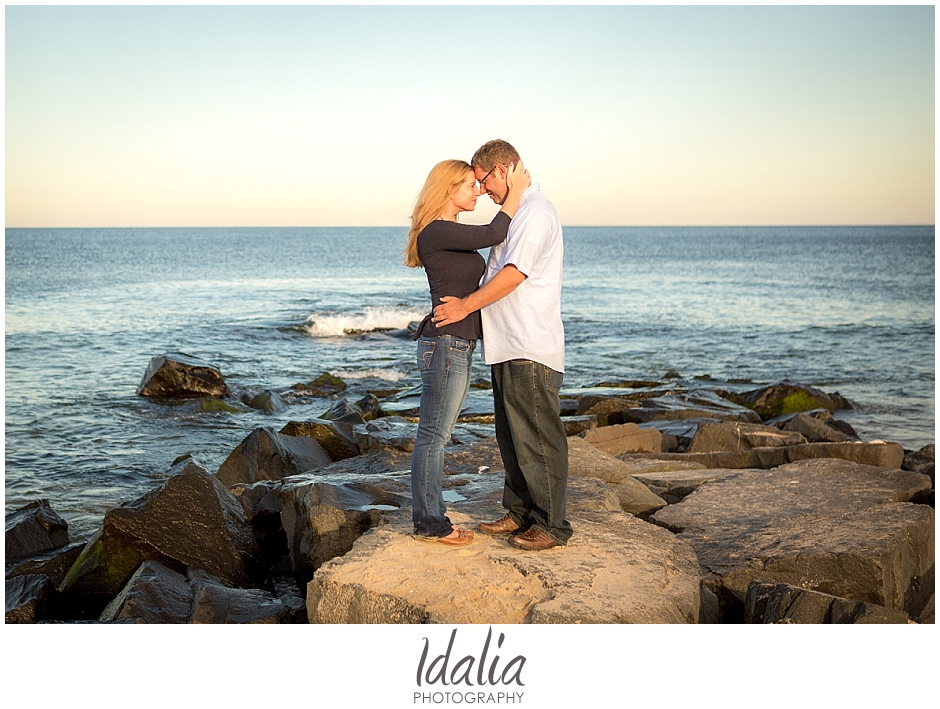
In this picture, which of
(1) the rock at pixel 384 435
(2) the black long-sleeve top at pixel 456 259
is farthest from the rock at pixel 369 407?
(2) the black long-sleeve top at pixel 456 259

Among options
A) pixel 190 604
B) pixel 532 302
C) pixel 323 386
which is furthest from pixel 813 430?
pixel 323 386

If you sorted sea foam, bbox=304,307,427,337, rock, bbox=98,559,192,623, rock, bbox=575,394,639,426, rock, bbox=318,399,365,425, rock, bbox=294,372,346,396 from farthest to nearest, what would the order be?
sea foam, bbox=304,307,427,337
rock, bbox=294,372,346,396
rock, bbox=575,394,639,426
rock, bbox=318,399,365,425
rock, bbox=98,559,192,623

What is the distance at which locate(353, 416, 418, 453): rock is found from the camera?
30.2 ft

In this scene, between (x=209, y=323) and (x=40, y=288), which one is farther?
(x=40, y=288)

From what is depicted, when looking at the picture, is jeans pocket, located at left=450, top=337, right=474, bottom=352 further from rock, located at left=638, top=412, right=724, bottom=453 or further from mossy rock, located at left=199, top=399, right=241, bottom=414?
mossy rock, located at left=199, top=399, right=241, bottom=414

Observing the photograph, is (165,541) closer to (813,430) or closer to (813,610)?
(813,610)

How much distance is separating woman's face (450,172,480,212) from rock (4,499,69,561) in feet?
16.8

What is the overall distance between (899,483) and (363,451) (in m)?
5.51

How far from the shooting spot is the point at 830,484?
6.83 metres

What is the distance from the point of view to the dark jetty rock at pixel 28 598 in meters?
5.38

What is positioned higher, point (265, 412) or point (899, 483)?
point (899, 483)

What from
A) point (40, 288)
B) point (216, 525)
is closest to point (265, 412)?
point (216, 525)

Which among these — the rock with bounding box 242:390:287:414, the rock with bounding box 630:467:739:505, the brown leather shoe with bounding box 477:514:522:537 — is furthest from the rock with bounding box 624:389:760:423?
the brown leather shoe with bounding box 477:514:522:537
